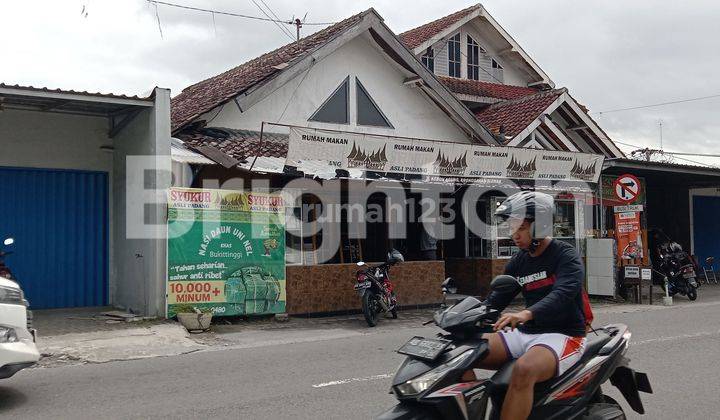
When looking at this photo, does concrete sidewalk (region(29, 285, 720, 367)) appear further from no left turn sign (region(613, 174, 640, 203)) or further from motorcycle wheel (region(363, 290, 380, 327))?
no left turn sign (region(613, 174, 640, 203))

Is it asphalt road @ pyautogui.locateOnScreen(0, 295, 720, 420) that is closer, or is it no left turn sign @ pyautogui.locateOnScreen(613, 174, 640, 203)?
asphalt road @ pyautogui.locateOnScreen(0, 295, 720, 420)

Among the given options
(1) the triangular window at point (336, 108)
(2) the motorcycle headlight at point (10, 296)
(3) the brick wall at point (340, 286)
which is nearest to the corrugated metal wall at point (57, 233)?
(3) the brick wall at point (340, 286)

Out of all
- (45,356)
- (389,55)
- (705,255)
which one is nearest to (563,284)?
(45,356)

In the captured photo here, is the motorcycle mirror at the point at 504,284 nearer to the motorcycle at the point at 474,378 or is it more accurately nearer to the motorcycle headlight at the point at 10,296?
the motorcycle at the point at 474,378

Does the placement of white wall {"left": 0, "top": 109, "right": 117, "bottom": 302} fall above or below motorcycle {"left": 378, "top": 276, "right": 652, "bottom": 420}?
above

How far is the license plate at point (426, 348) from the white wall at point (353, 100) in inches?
409

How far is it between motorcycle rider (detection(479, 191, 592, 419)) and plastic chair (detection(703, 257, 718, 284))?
18.3 meters

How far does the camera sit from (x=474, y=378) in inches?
152

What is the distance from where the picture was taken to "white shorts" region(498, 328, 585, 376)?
404cm

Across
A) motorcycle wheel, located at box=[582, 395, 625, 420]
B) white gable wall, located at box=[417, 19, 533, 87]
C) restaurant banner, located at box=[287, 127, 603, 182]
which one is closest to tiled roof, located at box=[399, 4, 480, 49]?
white gable wall, located at box=[417, 19, 533, 87]

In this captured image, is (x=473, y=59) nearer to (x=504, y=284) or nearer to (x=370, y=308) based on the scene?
(x=370, y=308)

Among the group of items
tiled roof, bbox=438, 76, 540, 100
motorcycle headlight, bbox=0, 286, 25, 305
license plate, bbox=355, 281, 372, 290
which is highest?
tiled roof, bbox=438, 76, 540, 100

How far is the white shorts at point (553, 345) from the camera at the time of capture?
404cm

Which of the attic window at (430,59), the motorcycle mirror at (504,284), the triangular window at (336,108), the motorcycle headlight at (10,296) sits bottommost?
the motorcycle headlight at (10,296)
